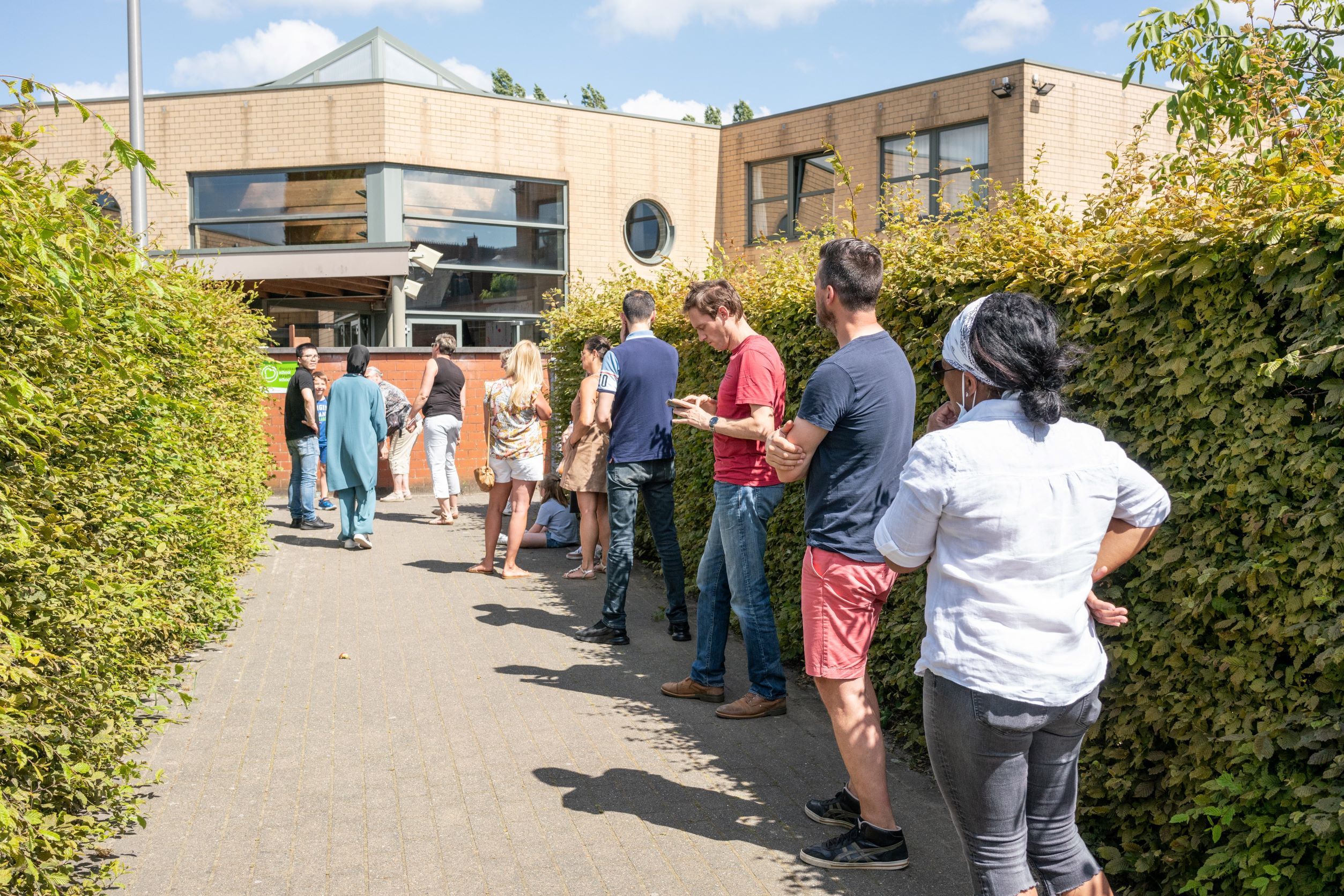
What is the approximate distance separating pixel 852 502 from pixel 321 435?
10692mm

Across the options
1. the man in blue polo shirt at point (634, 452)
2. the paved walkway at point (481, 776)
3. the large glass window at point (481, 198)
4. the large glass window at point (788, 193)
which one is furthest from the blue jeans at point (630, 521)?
the large glass window at point (788, 193)

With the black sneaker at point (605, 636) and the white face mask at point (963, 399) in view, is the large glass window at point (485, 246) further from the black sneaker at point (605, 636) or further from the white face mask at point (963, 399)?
the white face mask at point (963, 399)

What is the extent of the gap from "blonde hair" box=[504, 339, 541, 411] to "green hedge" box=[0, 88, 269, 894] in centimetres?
330

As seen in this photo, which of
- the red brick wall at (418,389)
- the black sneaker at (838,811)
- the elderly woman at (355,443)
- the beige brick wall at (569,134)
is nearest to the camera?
the black sneaker at (838,811)

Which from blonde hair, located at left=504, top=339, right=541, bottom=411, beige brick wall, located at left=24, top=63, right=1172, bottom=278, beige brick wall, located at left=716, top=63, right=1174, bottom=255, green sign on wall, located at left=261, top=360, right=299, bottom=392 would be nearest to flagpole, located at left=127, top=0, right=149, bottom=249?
green sign on wall, located at left=261, top=360, right=299, bottom=392

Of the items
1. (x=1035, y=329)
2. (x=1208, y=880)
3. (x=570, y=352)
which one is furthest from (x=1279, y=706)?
(x=570, y=352)

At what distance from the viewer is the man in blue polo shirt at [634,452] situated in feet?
21.6

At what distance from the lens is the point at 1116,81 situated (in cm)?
1952

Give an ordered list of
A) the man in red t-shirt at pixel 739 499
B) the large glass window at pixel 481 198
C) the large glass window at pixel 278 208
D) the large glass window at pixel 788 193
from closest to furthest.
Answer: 1. the man in red t-shirt at pixel 739 499
2. the large glass window at pixel 278 208
3. the large glass window at pixel 481 198
4. the large glass window at pixel 788 193

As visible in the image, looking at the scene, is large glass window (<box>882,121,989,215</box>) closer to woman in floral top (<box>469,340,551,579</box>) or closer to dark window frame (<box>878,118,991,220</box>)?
dark window frame (<box>878,118,991,220</box>)

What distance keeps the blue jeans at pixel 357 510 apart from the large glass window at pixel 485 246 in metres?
9.63

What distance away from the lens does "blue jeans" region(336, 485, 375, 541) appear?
402 inches

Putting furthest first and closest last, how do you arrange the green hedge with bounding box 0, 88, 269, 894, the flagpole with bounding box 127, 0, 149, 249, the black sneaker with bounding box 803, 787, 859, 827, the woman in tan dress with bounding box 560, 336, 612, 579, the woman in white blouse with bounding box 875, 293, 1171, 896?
the flagpole with bounding box 127, 0, 149, 249 < the woman in tan dress with bounding box 560, 336, 612, 579 < the black sneaker with bounding box 803, 787, 859, 827 < the green hedge with bounding box 0, 88, 269, 894 < the woman in white blouse with bounding box 875, 293, 1171, 896

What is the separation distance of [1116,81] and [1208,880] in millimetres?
19261
